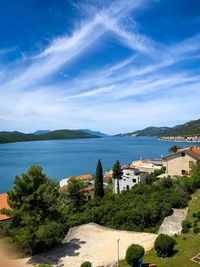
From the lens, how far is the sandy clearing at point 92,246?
2314 centimetres

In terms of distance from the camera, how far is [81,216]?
33281 mm

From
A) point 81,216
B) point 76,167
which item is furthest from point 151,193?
point 76,167

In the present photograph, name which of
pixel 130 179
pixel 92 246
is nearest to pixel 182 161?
pixel 130 179

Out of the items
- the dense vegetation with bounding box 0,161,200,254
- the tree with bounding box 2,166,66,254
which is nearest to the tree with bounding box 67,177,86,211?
the dense vegetation with bounding box 0,161,200,254

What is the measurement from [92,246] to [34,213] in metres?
5.73

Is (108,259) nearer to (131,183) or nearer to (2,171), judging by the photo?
(131,183)

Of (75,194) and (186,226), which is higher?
(186,226)

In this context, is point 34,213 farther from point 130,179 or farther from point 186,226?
point 130,179

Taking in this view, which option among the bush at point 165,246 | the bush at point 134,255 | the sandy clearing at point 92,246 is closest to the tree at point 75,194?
the sandy clearing at point 92,246

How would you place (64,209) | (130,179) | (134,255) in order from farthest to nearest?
(130,179), (64,209), (134,255)

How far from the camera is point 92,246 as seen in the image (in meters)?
25.9

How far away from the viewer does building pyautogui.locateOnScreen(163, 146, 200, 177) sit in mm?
48344

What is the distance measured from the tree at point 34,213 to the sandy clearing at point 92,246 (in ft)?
4.26

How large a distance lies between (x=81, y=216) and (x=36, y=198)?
30.7 ft
